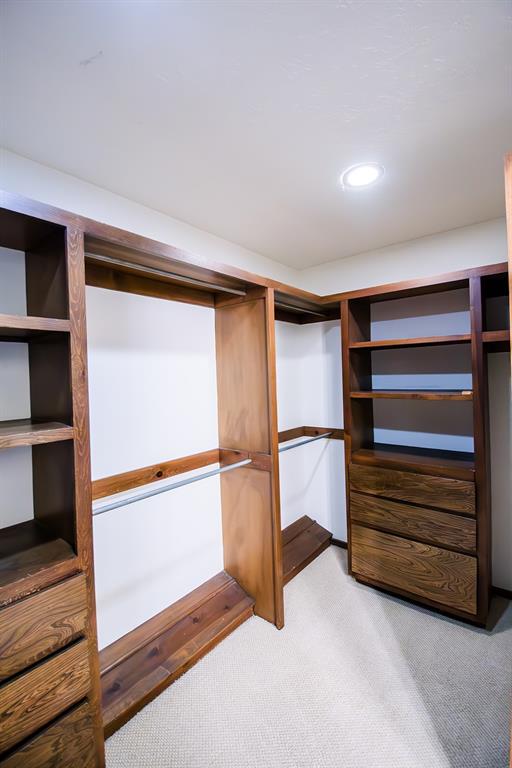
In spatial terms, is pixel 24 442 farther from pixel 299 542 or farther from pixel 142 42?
pixel 299 542

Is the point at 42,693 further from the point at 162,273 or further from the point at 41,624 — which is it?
the point at 162,273

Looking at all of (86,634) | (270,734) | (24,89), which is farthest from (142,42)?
(270,734)

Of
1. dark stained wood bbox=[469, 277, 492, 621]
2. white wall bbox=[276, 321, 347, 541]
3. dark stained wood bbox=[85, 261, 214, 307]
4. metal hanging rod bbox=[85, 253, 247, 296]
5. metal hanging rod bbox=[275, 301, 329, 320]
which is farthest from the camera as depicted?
white wall bbox=[276, 321, 347, 541]

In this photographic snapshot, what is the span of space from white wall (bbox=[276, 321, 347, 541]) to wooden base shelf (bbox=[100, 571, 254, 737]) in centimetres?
89

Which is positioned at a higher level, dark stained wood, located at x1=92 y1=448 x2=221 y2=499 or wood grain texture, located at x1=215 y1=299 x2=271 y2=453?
wood grain texture, located at x1=215 y1=299 x2=271 y2=453

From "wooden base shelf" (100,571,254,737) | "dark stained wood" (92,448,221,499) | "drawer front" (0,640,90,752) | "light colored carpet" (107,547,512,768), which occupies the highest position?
"dark stained wood" (92,448,221,499)

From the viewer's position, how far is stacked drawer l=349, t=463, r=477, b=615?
1.96 metres

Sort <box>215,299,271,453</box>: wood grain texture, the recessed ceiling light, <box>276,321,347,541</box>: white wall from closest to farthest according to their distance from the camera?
the recessed ceiling light < <box>215,299,271,453</box>: wood grain texture < <box>276,321,347,541</box>: white wall

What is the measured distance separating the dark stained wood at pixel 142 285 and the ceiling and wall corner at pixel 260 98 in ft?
1.04

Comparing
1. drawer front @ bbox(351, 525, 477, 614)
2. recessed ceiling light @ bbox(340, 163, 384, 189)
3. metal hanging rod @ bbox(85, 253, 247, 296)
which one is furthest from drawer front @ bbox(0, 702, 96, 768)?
recessed ceiling light @ bbox(340, 163, 384, 189)

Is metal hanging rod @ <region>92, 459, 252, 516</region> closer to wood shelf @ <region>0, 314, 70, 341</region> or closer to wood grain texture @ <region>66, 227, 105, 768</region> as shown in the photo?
wood grain texture @ <region>66, 227, 105, 768</region>

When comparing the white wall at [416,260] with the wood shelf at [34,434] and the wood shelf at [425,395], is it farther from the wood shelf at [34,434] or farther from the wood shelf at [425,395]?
the wood shelf at [34,434]

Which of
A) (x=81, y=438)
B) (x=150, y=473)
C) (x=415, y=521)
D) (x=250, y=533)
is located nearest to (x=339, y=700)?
(x=250, y=533)

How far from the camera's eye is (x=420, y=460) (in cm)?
217
